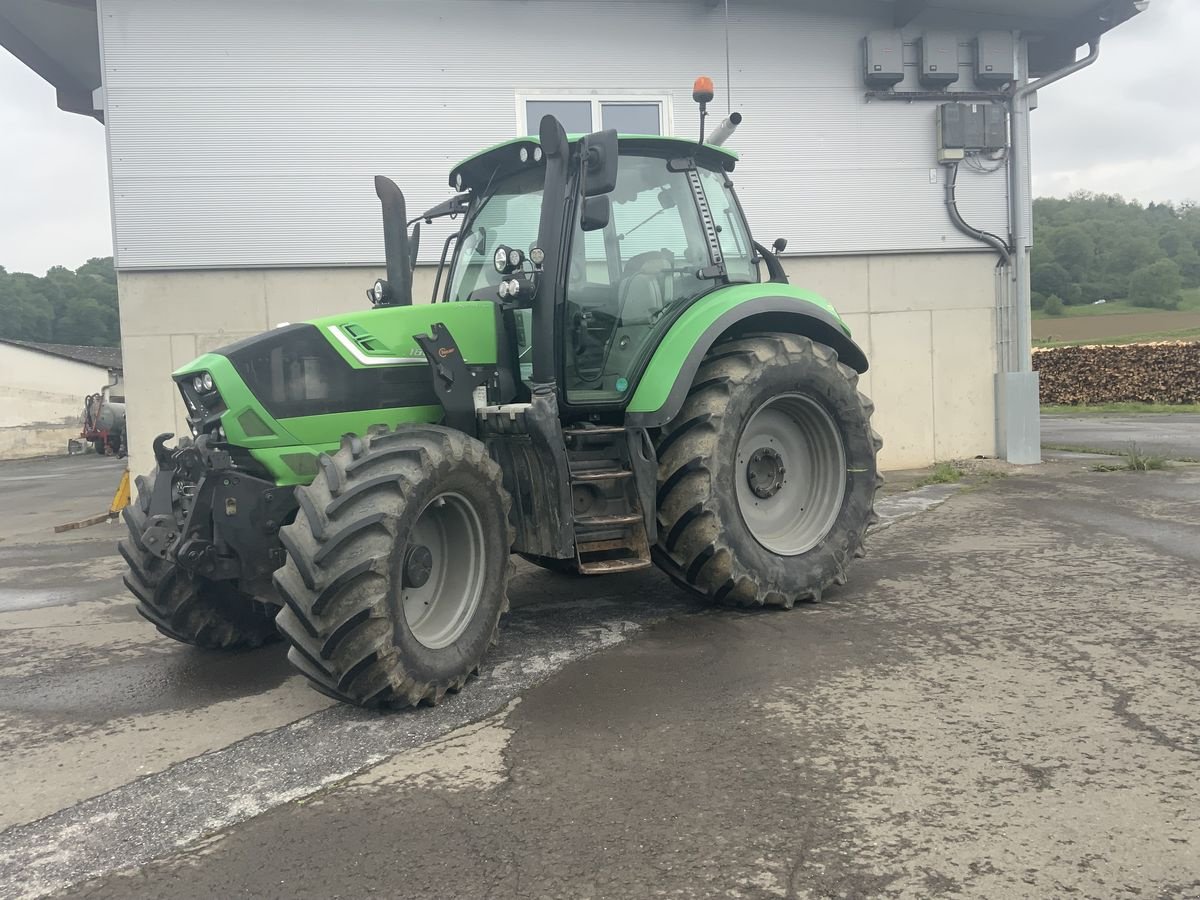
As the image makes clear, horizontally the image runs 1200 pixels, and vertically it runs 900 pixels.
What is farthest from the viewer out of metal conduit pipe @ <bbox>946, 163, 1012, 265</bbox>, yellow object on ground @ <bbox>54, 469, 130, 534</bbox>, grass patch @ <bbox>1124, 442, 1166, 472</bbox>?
metal conduit pipe @ <bbox>946, 163, 1012, 265</bbox>

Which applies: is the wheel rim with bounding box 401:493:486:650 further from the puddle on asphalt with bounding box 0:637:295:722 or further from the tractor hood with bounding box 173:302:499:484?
the puddle on asphalt with bounding box 0:637:295:722

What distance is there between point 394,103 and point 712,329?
659cm

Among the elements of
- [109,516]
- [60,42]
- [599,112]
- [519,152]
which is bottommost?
[109,516]

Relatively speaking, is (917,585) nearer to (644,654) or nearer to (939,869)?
(644,654)

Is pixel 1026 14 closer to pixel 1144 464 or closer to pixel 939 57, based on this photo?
pixel 939 57

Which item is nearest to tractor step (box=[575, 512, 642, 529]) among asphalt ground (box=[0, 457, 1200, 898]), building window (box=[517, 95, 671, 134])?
asphalt ground (box=[0, 457, 1200, 898])

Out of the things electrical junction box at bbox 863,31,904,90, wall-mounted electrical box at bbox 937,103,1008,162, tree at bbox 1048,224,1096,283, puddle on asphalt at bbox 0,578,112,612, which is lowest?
puddle on asphalt at bbox 0,578,112,612

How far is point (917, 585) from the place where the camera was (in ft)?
19.2

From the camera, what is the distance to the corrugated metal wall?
32.6ft

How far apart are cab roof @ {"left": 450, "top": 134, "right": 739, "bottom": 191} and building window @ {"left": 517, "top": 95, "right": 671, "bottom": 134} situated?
5.32 m

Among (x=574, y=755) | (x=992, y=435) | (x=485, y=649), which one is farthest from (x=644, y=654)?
(x=992, y=435)

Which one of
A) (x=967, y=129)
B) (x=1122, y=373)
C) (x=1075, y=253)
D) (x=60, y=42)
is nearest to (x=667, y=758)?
(x=967, y=129)

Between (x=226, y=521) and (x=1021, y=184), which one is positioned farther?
(x=1021, y=184)

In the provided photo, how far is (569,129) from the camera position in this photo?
35.3ft
